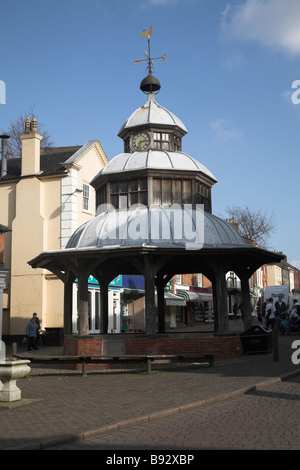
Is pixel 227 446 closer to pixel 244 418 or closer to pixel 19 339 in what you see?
pixel 244 418

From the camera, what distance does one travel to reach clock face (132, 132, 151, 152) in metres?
21.9

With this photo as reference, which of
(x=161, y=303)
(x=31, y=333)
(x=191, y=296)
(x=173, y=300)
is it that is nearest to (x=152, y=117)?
(x=161, y=303)

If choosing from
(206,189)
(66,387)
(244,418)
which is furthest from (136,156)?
(244,418)

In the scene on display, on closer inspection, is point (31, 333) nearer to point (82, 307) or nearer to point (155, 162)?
point (82, 307)

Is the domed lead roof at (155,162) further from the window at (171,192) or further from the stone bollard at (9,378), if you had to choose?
the stone bollard at (9,378)

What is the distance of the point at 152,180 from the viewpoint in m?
19.9

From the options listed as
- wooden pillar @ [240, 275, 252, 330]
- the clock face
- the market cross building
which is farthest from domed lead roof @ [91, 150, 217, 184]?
wooden pillar @ [240, 275, 252, 330]

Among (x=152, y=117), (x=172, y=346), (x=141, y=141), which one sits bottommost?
(x=172, y=346)

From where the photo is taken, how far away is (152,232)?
18.0 meters

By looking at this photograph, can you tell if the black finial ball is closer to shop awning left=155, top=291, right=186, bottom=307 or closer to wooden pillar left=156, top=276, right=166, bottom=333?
wooden pillar left=156, top=276, right=166, bottom=333

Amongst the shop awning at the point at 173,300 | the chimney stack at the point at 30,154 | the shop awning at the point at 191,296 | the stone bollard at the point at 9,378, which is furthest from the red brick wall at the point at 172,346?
the shop awning at the point at 191,296

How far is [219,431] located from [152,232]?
1075 centimetres

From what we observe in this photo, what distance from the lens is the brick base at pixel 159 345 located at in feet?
56.5

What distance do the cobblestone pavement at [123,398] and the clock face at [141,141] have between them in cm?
927
